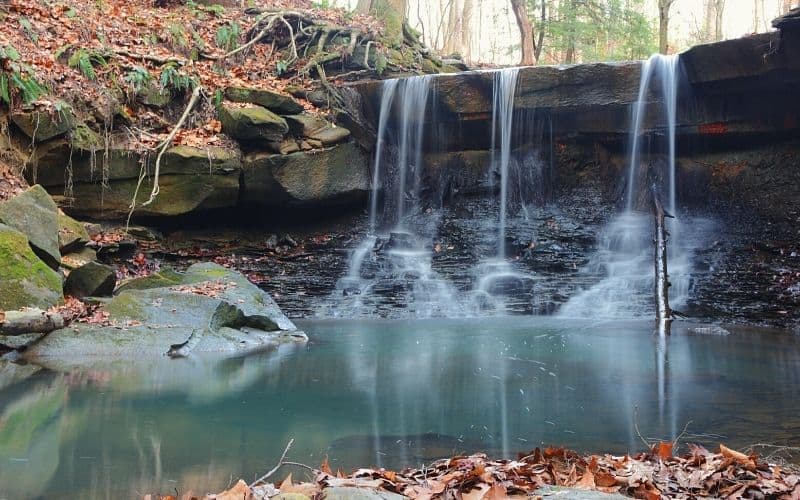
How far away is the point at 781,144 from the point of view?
44.8 ft

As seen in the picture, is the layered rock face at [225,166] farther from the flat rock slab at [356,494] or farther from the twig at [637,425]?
the flat rock slab at [356,494]

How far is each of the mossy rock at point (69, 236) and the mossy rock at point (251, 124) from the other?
12.0 feet

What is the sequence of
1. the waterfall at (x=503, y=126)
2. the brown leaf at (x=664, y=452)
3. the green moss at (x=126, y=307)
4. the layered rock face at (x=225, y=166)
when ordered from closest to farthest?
the brown leaf at (x=664, y=452)
the green moss at (x=126, y=307)
the layered rock face at (x=225, y=166)
the waterfall at (x=503, y=126)

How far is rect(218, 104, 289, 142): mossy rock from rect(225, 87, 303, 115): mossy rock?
1.21ft

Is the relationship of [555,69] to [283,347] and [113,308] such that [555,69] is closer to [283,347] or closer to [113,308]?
[283,347]

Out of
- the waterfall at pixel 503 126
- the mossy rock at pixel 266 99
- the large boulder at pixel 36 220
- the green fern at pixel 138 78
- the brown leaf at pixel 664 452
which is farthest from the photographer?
the waterfall at pixel 503 126

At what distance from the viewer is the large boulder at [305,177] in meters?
12.8

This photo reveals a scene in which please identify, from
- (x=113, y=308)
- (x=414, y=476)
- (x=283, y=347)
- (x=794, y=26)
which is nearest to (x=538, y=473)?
(x=414, y=476)

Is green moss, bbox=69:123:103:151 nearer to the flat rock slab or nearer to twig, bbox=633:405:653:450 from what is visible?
twig, bbox=633:405:653:450

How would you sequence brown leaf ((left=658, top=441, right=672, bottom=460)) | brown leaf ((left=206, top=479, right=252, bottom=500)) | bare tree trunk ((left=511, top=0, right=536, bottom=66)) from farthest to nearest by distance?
bare tree trunk ((left=511, top=0, right=536, bottom=66)) < brown leaf ((left=658, top=441, right=672, bottom=460)) < brown leaf ((left=206, top=479, right=252, bottom=500))

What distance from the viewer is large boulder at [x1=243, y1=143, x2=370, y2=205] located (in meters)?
12.8

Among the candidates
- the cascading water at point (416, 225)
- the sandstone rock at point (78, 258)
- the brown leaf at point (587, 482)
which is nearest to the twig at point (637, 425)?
the brown leaf at point (587, 482)

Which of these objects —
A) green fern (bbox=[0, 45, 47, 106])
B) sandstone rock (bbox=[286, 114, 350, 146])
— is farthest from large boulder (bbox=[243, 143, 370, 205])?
green fern (bbox=[0, 45, 47, 106])

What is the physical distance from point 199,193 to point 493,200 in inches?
248
